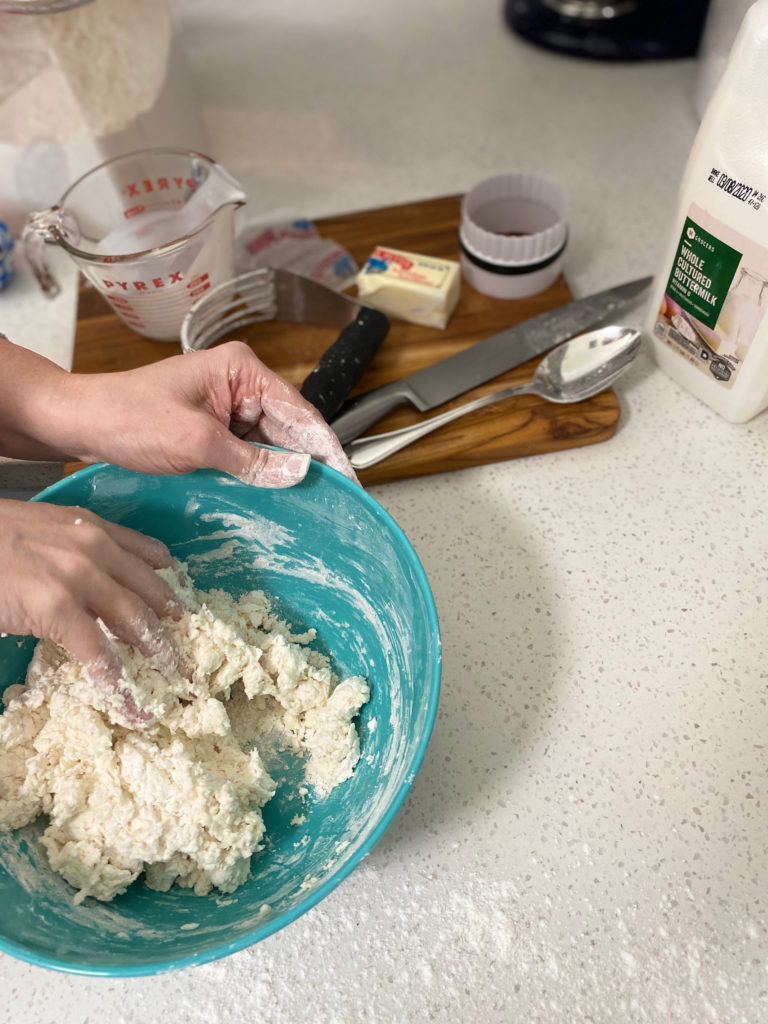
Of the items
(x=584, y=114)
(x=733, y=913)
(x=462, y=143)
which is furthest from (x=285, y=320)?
(x=733, y=913)

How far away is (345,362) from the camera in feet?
2.77

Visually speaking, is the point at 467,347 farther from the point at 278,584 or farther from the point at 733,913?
the point at 733,913

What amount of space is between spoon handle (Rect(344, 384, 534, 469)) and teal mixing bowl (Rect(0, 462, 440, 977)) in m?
0.14

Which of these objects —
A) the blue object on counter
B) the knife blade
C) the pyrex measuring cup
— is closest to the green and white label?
the knife blade

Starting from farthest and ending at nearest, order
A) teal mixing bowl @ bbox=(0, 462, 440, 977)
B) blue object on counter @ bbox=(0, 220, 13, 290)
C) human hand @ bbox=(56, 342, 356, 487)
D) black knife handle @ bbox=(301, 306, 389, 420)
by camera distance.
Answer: blue object on counter @ bbox=(0, 220, 13, 290)
black knife handle @ bbox=(301, 306, 389, 420)
human hand @ bbox=(56, 342, 356, 487)
teal mixing bowl @ bbox=(0, 462, 440, 977)

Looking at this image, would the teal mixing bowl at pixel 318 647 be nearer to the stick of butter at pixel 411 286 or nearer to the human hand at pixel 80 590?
the human hand at pixel 80 590

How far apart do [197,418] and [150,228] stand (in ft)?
1.50

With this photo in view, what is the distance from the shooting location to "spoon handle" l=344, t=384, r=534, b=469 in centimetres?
83

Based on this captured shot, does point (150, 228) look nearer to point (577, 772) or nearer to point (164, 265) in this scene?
point (164, 265)

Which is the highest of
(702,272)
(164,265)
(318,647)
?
(702,272)

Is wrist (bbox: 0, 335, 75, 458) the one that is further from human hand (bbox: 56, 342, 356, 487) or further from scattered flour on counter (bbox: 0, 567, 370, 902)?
scattered flour on counter (bbox: 0, 567, 370, 902)

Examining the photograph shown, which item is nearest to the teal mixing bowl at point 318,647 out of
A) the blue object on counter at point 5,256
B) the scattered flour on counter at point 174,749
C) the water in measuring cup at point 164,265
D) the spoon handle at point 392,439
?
the scattered flour on counter at point 174,749

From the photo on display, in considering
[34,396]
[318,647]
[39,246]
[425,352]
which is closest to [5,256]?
[39,246]

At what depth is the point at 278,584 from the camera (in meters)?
0.76
